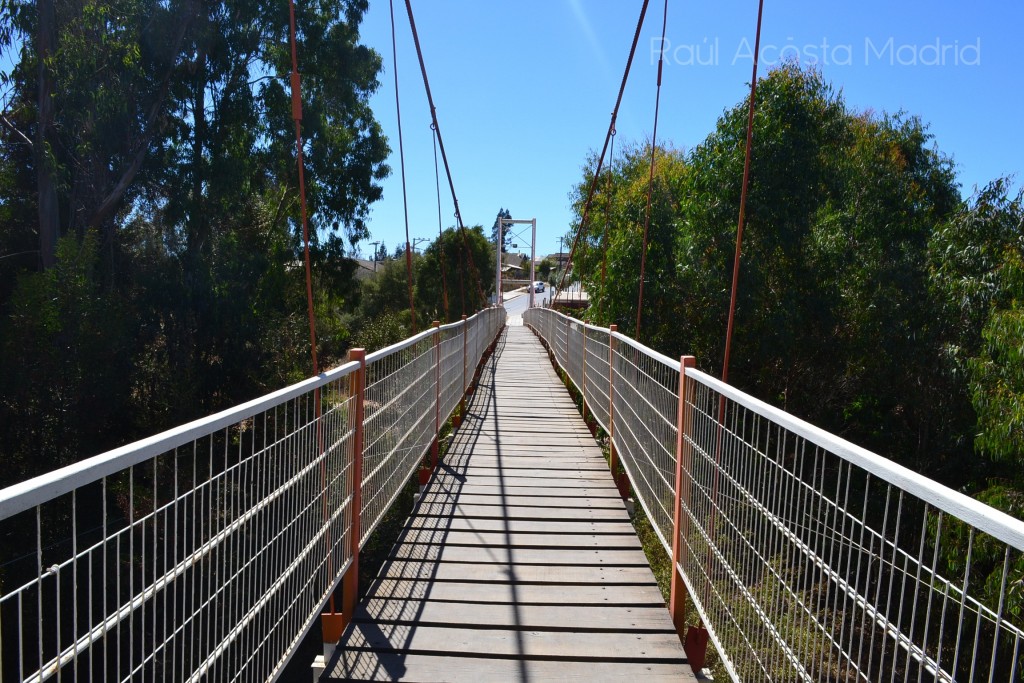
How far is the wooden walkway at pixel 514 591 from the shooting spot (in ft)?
9.00

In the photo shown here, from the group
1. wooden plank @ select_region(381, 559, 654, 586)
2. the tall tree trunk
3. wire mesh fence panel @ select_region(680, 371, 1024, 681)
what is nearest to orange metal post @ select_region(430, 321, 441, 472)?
wooden plank @ select_region(381, 559, 654, 586)

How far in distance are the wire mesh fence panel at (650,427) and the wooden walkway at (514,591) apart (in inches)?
10.7

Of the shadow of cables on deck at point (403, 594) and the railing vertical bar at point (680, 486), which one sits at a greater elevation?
the railing vertical bar at point (680, 486)

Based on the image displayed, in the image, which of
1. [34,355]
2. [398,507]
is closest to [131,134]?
[34,355]

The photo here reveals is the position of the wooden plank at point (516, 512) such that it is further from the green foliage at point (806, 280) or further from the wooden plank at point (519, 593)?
the green foliage at point (806, 280)

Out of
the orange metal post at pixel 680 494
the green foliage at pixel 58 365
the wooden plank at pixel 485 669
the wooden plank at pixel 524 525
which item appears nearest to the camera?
the wooden plank at pixel 485 669

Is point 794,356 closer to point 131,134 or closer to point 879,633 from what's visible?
point 131,134

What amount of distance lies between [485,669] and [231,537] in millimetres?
1127

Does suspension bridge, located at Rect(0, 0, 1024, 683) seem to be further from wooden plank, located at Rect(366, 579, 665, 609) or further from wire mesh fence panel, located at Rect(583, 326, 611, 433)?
wire mesh fence panel, located at Rect(583, 326, 611, 433)

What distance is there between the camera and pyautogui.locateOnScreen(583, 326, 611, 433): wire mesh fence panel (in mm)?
6109

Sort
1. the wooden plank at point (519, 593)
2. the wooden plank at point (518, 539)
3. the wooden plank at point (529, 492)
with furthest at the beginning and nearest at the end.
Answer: the wooden plank at point (529, 492), the wooden plank at point (518, 539), the wooden plank at point (519, 593)

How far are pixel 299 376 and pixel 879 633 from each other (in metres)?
16.5

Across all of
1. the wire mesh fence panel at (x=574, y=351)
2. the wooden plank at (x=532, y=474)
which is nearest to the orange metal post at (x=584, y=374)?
the wire mesh fence panel at (x=574, y=351)

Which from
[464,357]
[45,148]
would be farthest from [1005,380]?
[45,148]
